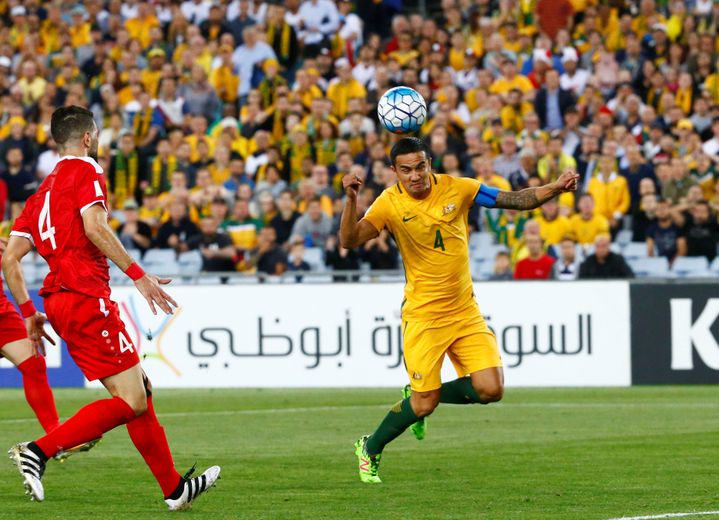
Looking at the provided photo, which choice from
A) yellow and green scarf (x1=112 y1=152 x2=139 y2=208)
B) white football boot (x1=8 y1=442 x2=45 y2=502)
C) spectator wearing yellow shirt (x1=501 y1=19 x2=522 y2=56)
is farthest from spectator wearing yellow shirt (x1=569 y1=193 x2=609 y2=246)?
white football boot (x1=8 y1=442 x2=45 y2=502)

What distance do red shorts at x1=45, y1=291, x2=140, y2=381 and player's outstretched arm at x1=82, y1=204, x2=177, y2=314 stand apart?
1.15ft

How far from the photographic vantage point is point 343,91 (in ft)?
76.3

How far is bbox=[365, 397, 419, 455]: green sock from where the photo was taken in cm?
958

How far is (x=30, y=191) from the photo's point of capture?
22328 millimetres

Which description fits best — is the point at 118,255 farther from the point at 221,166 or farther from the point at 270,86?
the point at 270,86

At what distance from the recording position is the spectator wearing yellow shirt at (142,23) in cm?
2617

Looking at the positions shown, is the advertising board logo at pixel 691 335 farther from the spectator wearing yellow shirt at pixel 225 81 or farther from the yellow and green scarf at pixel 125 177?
the spectator wearing yellow shirt at pixel 225 81

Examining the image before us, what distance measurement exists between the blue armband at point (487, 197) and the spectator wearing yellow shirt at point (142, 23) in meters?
17.5

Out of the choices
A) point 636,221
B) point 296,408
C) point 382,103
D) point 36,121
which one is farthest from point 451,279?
point 36,121

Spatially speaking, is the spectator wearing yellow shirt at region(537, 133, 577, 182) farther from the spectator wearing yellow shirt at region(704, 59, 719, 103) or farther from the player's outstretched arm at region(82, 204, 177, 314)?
the player's outstretched arm at region(82, 204, 177, 314)

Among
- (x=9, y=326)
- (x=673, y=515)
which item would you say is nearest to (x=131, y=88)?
(x=9, y=326)

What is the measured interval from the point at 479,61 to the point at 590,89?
254 cm

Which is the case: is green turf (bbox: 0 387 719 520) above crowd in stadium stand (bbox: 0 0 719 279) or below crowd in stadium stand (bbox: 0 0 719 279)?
below

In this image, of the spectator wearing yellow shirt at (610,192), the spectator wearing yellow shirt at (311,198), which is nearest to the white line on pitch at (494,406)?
the spectator wearing yellow shirt at (610,192)
